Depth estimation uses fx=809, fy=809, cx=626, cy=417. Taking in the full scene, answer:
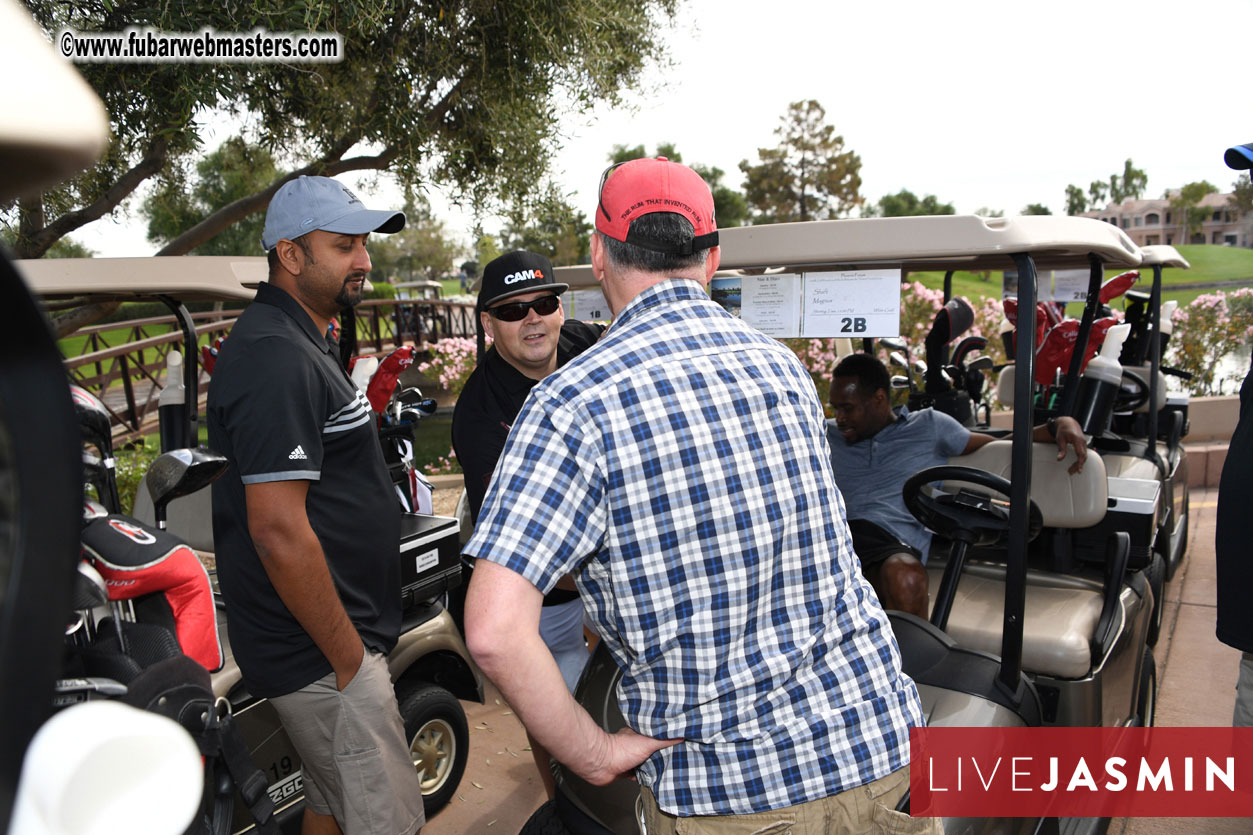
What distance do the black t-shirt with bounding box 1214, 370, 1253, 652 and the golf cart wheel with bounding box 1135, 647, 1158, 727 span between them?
119 centimetres

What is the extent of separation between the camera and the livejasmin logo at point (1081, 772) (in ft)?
6.52

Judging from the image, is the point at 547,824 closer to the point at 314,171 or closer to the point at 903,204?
the point at 314,171

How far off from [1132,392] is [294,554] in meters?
5.74

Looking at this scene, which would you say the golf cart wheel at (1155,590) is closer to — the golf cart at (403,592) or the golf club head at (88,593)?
the golf cart at (403,592)

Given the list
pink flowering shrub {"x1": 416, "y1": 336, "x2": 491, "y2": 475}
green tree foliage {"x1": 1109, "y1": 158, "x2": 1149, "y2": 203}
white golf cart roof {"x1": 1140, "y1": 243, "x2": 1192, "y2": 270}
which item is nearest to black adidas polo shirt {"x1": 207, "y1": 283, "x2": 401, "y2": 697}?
white golf cart roof {"x1": 1140, "y1": 243, "x2": 1192, "y2": 270}

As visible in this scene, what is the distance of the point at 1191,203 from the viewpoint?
1662 inches

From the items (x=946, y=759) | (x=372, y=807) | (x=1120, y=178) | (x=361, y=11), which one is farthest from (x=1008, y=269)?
(x=1120, y=178)

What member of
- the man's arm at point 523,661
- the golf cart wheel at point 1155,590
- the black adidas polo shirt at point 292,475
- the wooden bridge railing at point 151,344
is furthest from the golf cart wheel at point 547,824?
the golf cart wheel at point 1155,590

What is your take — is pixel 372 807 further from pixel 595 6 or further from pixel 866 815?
pixel 595 6

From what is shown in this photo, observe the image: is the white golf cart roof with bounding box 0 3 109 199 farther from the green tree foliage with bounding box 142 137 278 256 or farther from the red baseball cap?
the green tree foliage with bounding box 142 137 278 256

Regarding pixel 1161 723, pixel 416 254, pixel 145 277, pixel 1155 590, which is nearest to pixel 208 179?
pixel 145 277

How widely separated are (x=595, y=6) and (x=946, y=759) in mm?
4449

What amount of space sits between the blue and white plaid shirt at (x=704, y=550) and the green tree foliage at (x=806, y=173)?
138ft

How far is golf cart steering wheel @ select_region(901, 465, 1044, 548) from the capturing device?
2715mm
